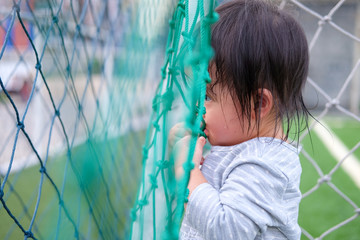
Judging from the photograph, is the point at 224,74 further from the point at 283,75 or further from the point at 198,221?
the point at 198,221

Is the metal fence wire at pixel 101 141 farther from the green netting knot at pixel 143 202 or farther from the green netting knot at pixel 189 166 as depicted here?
the green netting knot at pixel 189 166

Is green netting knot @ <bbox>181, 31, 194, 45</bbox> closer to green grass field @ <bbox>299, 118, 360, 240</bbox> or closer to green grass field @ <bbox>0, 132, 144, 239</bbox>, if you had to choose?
green grass field @ <bbox>0, 132, 144, 239</bbox>

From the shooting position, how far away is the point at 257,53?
0.59 meters

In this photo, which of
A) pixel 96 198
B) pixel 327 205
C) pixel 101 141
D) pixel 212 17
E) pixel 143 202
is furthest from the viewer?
pixel 327 205

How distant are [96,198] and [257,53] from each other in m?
0.91

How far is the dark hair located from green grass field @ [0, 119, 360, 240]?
0.51 meters

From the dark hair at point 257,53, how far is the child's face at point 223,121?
14mm

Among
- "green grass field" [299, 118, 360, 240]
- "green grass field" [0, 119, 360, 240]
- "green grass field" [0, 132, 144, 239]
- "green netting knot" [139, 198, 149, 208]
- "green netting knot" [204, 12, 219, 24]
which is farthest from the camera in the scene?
"green grass field" [299, 118, 360, 240]

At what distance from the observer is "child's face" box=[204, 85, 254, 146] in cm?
62

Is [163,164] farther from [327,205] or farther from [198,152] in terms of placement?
[327,205]

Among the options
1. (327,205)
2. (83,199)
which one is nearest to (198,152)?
(83,199)

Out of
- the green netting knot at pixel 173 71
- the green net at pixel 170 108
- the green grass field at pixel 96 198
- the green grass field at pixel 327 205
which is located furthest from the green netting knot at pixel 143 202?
the green grass field at pixel 327 205

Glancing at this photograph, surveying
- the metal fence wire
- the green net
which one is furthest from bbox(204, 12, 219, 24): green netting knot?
the metal fence wire

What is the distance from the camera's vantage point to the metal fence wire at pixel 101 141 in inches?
32.9
